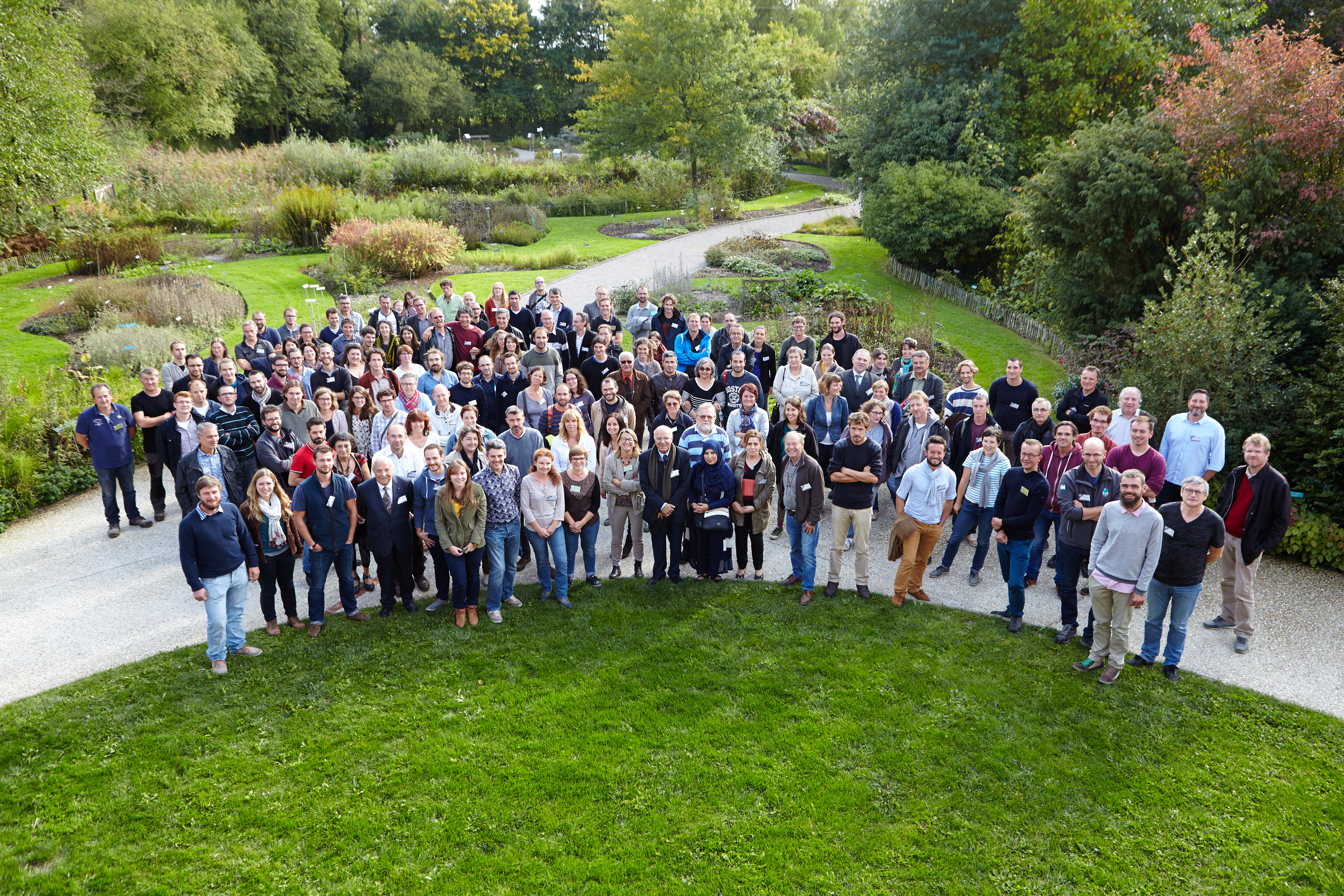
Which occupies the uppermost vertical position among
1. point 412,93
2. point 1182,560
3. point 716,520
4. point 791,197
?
point 412,93

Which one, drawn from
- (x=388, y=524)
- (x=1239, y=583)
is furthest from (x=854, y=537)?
(x=388, y=524)

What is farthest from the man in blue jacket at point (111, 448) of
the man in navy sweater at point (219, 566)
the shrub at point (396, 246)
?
the shrub at point (396, 246)

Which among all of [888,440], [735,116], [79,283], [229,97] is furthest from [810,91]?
[888,440]

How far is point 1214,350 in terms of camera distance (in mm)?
10086

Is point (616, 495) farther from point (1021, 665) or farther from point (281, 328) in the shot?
point (281, 328)

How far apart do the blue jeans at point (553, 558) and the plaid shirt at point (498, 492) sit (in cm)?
37

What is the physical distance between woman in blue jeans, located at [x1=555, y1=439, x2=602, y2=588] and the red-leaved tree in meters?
11.8

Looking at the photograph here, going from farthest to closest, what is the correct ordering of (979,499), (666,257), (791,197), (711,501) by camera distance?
(791,197) < (666,257) < (979,499) < (711,501)

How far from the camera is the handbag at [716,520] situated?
27.7 ft

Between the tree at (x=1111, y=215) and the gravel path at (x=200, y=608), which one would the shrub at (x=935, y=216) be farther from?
the gravel path at (x=200, y=608)

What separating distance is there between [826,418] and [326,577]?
6050 mm

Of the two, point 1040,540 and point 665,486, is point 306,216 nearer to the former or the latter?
point 665,486

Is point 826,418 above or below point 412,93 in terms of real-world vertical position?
below

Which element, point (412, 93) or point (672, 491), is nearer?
point (672, 491)
